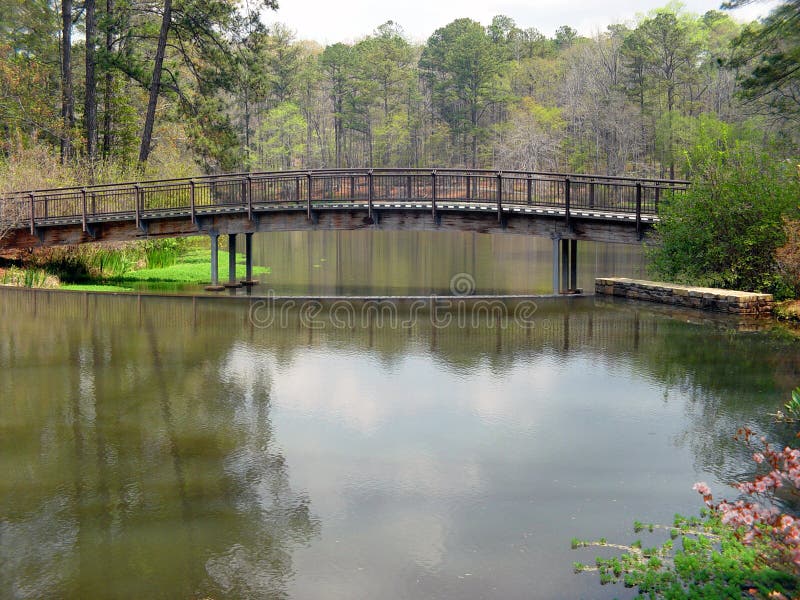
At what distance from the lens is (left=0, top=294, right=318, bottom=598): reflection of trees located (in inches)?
260

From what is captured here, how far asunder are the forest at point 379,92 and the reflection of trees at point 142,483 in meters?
15.9

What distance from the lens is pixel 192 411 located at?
11289mm

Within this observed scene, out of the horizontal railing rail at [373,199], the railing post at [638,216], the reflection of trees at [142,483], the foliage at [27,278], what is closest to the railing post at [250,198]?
the horizontal railing rail at [373,199]

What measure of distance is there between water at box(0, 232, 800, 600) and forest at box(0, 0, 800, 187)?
441 inches

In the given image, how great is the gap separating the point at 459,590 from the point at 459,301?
16.3 m

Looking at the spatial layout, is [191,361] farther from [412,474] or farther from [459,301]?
[459,301]

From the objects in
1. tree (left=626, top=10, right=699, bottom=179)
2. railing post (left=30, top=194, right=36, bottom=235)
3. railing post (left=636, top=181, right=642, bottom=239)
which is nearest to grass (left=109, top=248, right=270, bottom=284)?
railing post (left=30, top=194, right=36, bottom=235)

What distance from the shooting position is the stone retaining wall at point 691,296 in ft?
62.5

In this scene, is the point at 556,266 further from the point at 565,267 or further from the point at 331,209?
the point at 331,209

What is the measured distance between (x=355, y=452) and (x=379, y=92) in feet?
296

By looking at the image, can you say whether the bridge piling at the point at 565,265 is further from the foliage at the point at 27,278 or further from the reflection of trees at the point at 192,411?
the foliage at the point at 27,278

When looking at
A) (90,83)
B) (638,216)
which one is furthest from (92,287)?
(90,83)

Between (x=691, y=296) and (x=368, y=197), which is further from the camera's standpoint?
(x=368, y=197)

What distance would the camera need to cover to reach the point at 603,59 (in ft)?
277
